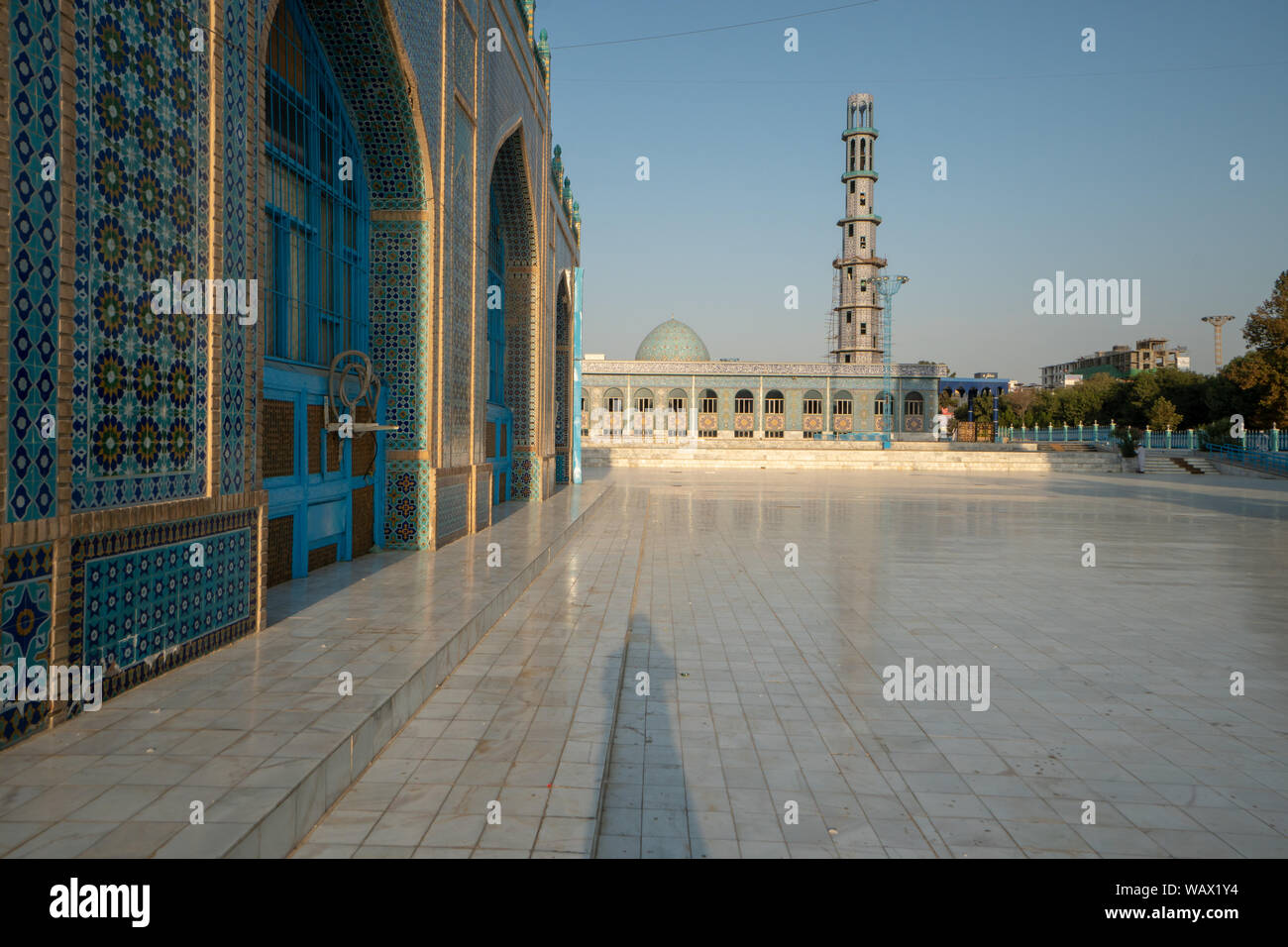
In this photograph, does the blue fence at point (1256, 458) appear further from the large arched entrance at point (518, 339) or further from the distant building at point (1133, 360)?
the distant building at point (1133, 360)

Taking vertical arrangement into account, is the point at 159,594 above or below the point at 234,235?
below

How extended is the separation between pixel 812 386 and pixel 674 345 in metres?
11.3

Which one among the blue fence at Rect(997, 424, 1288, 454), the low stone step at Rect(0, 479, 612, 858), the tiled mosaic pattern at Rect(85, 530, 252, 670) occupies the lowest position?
the low stone step at Rect(0, 479, 612, 858)

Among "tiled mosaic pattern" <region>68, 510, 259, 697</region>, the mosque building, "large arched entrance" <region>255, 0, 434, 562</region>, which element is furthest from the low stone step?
the mosque building

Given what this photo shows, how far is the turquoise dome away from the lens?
57.8 m

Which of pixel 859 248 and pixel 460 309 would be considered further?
pixel 859 248

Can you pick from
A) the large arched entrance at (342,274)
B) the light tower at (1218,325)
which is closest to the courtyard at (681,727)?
the large arched entrance at (342,274)

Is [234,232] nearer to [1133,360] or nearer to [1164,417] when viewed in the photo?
[1164,417]

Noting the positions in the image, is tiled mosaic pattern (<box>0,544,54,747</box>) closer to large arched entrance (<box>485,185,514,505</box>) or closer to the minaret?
large arched entrance (<box>485,185,514,505</box>)

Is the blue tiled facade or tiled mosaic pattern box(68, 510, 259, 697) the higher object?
the blue tiled facade

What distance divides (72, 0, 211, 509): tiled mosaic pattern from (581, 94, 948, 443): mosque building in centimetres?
4671

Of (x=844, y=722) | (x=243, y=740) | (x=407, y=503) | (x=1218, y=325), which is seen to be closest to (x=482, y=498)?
(x=407, y=503)

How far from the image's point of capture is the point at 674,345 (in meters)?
58.1
